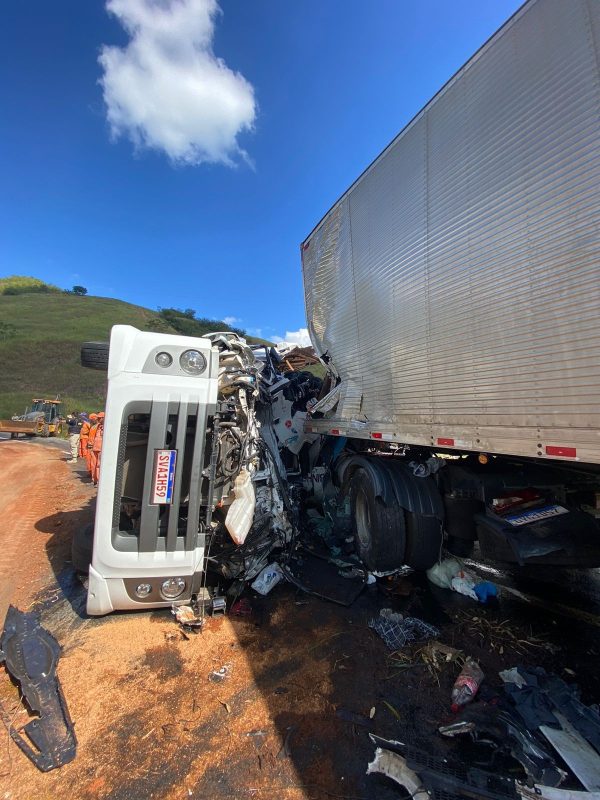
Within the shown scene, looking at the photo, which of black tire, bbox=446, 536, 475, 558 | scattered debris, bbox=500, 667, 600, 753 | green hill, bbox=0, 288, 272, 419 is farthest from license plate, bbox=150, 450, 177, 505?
green hill, bbox=0, 288, 272, 419

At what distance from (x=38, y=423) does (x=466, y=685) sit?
24779mm

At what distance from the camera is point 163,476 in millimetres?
2867

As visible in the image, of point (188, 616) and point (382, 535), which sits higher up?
point (382, 535)

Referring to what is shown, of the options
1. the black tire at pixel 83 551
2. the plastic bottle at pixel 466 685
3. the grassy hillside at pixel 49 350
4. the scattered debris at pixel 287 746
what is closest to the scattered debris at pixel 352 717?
the scattered debris at pixel 287 746

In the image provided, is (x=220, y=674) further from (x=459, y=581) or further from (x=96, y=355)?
(x=96, y=355)

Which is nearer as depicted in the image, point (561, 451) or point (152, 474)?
point (561, 451)

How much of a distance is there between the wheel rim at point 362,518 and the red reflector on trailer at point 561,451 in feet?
7.64

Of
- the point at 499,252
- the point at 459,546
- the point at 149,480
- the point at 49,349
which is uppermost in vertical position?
the point at 49,349

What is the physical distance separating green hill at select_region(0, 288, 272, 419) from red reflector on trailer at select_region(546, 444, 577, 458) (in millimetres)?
24761

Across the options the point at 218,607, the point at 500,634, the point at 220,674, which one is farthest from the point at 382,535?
the point at 220,674

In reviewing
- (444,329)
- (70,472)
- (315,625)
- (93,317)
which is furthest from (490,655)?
(93,317)

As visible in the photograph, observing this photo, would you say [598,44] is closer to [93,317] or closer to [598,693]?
[598,693]

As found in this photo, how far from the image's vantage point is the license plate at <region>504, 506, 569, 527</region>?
273cm

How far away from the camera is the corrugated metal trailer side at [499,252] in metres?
1.95
